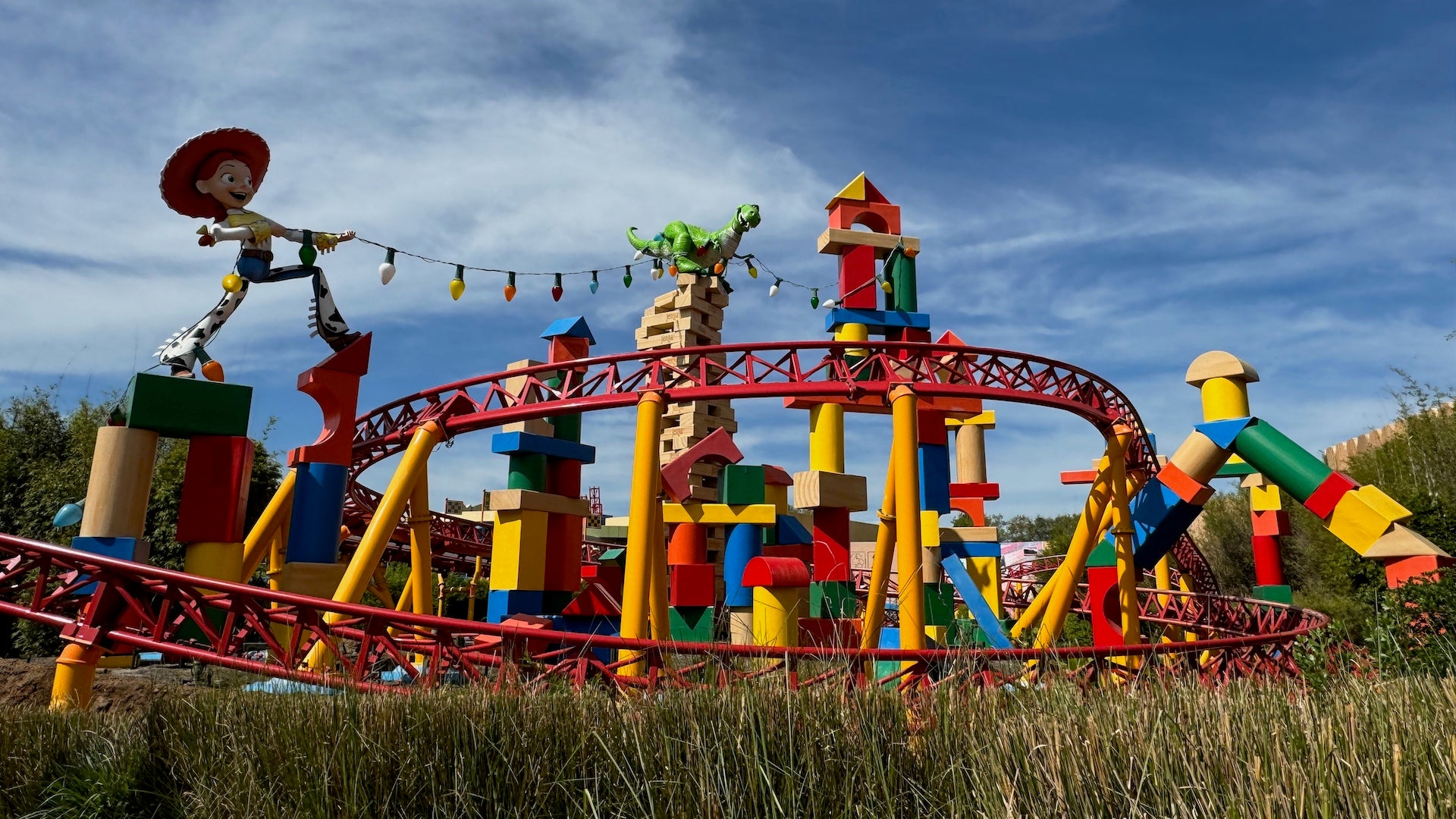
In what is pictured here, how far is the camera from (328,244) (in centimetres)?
1290

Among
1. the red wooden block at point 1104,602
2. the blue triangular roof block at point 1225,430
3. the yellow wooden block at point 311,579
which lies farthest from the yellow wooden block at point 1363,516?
the yellow wooden block at point 311,579

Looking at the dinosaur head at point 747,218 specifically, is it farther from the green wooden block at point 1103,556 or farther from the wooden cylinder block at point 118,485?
the wooden cylinder block at point 118,485

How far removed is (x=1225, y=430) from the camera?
1450cm

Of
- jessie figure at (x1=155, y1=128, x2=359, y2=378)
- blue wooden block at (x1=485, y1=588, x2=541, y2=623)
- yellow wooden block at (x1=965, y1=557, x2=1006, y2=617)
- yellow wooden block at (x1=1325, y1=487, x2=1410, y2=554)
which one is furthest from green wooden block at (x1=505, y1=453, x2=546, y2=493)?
yellow wooden block at (x1=1325, y1=487, x2=1410, y2=554)

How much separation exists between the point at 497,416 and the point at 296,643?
18.1 feet

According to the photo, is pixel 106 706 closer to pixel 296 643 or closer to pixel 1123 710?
pixel 296 643

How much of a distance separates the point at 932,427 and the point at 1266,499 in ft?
35.3

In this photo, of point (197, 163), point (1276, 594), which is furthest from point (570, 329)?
point (1276, 594)

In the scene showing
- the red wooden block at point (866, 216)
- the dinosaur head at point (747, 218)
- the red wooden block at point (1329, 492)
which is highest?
the dinosaur head at point (747, 218)

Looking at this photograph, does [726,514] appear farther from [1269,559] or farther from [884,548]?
[1269,559]

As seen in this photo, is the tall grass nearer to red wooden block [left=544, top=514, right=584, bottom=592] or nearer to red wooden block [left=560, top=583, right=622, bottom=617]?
red wooden block [left=544, top=514, right=584, bottom=592]

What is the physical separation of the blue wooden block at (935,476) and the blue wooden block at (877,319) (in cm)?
211

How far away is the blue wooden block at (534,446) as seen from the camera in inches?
600

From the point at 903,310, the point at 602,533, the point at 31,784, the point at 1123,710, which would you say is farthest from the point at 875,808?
the point at 602,533
